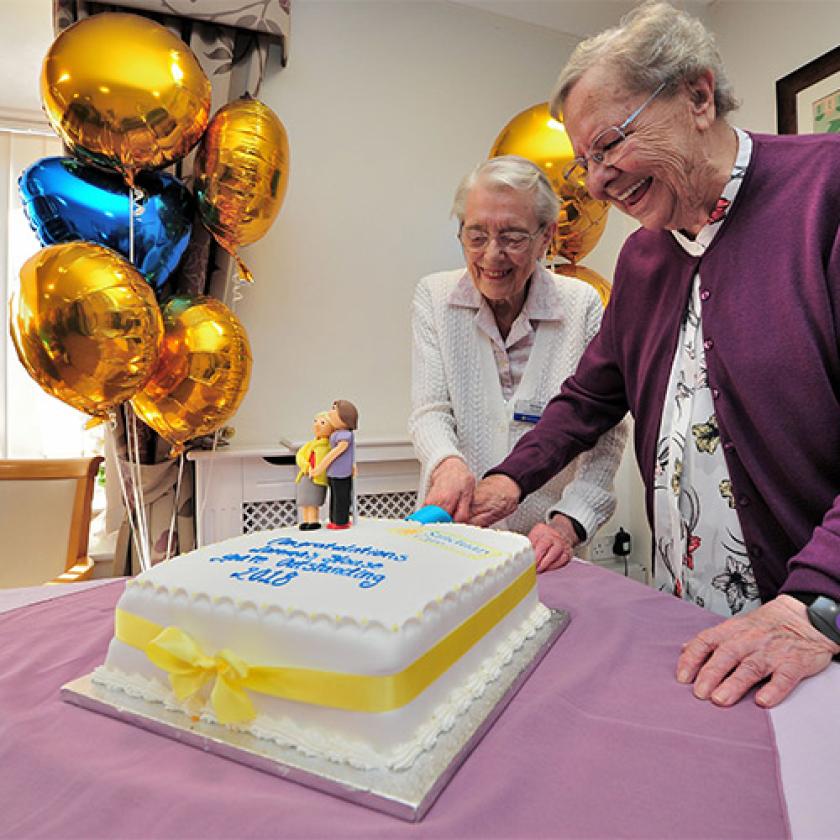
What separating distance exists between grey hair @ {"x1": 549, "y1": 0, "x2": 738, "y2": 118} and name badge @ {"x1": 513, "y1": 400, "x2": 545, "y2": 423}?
2.49 ft

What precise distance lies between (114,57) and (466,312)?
1.03m

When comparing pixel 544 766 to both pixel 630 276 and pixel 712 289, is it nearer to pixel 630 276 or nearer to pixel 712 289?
pixel 712 289

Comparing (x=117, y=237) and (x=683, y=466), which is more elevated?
(x=117, y=237)

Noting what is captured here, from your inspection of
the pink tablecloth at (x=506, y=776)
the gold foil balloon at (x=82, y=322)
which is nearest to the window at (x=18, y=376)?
the gold foil balloon at (x=82, y=322)

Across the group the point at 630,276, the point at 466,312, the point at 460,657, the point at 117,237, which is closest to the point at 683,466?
the point at 630,276

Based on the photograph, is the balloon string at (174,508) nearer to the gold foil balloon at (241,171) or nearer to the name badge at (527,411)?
the gold foil balloon at (241,171)

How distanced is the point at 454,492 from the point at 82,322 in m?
0.89

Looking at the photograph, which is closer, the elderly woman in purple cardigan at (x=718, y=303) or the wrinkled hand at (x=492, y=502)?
the elderly woman in purple cardigan at (x=718, y=303)

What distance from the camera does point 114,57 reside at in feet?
5.14

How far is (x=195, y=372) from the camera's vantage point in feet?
5.64

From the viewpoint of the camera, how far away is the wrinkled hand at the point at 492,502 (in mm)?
1250

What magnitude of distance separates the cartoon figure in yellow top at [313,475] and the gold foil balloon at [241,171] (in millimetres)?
1131

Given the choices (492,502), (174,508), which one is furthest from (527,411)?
(174,508)

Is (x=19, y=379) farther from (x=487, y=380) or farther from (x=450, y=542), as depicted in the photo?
(x=450, y=542)
